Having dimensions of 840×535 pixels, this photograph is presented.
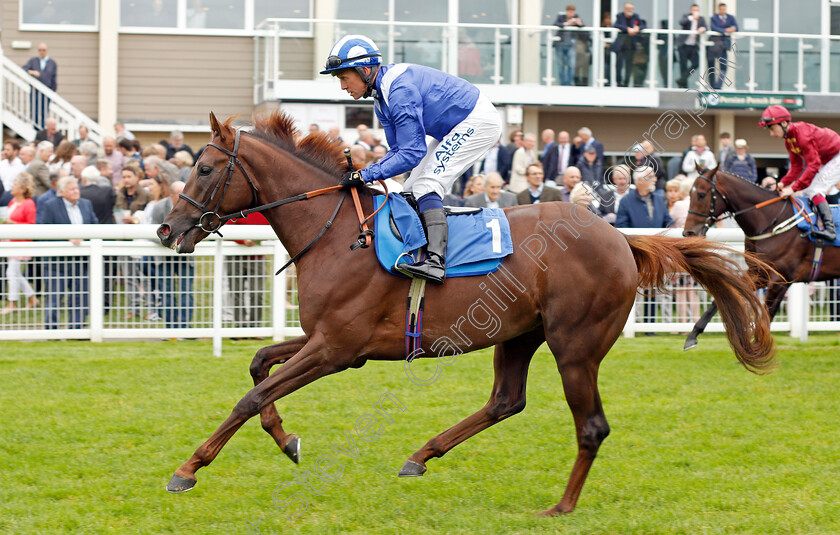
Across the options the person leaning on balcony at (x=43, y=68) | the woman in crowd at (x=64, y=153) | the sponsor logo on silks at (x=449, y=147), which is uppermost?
the person leaning on balcony at (x=43, y=68)

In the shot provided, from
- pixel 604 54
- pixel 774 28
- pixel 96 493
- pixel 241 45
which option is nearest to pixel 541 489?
pixel 96 493

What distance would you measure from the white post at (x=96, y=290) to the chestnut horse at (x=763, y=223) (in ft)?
15.1

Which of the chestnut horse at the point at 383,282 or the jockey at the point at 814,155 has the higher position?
the jockey at the point at 814,155

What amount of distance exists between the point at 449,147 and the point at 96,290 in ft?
13.9

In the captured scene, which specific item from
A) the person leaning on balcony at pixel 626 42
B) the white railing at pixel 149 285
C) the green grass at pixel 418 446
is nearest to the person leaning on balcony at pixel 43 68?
the white railing at pixel 149 285

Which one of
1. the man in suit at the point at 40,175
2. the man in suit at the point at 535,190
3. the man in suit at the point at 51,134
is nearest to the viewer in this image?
the man in suit at the point at 535,190

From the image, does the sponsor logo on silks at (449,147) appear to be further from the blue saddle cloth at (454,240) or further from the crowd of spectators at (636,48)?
the crowd of spectators at (636,48)

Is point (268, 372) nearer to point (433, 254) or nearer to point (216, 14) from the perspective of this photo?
point (433, 254)

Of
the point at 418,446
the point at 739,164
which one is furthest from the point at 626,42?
the point at 418,446

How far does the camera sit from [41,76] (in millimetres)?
14133

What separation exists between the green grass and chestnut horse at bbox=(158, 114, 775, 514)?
421 mm

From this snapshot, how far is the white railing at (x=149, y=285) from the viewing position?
7.44 m

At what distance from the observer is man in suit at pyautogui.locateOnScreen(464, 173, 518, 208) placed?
28.2 ft

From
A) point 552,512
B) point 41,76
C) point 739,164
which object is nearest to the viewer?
point 552,512
